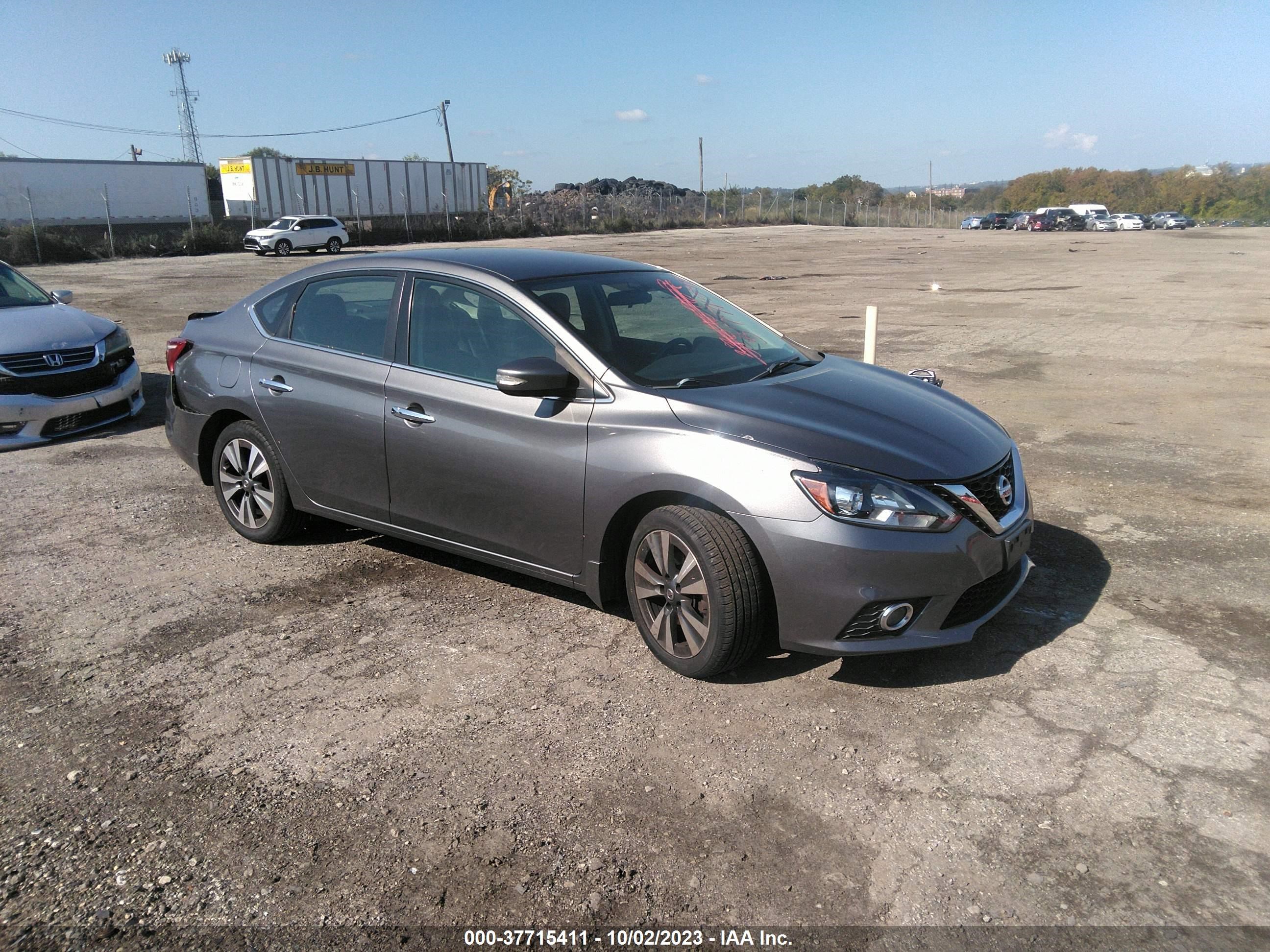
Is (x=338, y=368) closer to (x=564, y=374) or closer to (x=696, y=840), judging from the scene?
(x=564, y=374)

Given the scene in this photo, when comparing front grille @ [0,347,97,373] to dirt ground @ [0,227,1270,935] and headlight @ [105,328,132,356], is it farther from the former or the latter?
dirt ground @ [0,227,1270,935]

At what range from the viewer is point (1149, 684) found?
3.96 m

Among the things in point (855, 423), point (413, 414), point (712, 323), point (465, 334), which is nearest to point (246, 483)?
point (413, 414)

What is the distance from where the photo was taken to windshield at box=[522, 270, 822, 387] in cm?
442

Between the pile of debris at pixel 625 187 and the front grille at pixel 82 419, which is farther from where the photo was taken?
the pile of debris at pixel 625 187

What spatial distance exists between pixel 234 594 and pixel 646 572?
2.26 metres

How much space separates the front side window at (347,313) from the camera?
4973 mm

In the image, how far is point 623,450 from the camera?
4031 millimetres

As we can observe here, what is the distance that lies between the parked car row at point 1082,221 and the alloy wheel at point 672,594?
7404cm

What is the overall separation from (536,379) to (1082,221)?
75.7 metres

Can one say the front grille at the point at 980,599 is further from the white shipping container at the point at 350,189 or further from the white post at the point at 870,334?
the white shipping container at the point at 350,189

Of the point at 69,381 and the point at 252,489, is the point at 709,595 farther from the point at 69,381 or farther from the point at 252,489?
the point at 69,381

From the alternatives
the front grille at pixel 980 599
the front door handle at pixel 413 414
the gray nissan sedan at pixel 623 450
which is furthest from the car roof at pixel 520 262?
the front grille at pixel 980 599

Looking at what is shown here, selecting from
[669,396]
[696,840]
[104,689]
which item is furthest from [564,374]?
[104,689]
